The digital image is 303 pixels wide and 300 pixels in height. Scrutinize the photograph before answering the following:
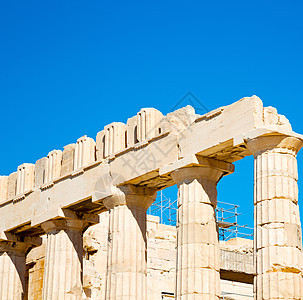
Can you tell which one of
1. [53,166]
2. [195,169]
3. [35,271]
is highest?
[53,166]

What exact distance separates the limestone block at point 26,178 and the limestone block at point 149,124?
18.0 feet

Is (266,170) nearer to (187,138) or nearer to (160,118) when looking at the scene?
(187,138)

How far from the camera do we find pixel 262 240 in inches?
776

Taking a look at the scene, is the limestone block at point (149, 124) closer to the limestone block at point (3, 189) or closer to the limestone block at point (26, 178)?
the limestone block at point (26, 178)

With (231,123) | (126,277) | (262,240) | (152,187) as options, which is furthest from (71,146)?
(262,240)

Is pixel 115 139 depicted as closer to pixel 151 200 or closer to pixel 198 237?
pixel 151 200

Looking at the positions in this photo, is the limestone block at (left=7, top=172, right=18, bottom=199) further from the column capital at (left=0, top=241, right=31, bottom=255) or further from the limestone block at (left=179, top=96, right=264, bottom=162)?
the limestone block at (left=179, top=96, right=264, bottom=162)

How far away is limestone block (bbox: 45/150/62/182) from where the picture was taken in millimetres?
26375

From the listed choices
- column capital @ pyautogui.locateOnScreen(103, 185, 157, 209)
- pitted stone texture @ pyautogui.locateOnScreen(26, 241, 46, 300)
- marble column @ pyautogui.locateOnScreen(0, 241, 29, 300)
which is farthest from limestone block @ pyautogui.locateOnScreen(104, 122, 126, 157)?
pitted stone texture @ pyautogui.locateOnScreen(26, 241, 46, 300)

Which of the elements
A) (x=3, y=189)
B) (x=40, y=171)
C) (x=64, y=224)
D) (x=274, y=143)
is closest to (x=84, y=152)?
(x=64, y=224)

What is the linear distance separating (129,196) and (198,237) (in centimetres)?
301

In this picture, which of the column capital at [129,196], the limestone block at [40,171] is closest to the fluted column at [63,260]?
the limestone block at [40,171]

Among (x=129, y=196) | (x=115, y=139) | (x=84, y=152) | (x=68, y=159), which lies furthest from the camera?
(x=68, y=159)

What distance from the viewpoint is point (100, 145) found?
25.1 metres
